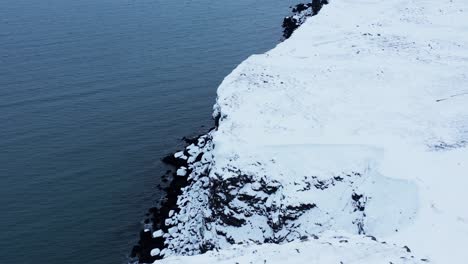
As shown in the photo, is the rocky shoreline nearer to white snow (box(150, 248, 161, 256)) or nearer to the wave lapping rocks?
white snow (box(150, 248, 161, 256))

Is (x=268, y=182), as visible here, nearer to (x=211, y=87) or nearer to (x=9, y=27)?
(x=211, y=87)

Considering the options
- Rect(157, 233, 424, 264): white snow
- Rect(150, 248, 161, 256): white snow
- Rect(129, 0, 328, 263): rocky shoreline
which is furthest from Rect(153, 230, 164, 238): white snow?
Rect(157, 233, 424, 264): white snow

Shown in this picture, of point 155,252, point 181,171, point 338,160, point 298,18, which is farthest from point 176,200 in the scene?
point 298,18

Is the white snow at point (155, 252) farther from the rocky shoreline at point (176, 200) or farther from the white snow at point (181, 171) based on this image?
the white snow at point (181, 171)

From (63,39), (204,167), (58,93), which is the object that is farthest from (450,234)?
(63,39)

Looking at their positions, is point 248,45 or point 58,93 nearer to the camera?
point 58,93

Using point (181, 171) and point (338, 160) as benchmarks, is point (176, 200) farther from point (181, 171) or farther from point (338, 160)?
point (338, 160)
